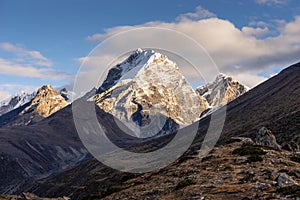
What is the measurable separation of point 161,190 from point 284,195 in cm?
1377

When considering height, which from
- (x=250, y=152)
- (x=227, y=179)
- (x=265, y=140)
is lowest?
(x=227, y=179)

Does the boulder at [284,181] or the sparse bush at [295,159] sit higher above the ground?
the sparse bush at [295,159]

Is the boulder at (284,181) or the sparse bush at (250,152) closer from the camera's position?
the boulder at (284,181)

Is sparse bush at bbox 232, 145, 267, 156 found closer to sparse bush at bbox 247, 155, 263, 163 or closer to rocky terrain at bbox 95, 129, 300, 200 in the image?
rocky terrain at bbox 95, 129, 300, 200

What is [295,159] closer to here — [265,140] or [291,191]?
[291,191]

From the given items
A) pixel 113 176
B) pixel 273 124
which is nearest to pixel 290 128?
pixel 273 124

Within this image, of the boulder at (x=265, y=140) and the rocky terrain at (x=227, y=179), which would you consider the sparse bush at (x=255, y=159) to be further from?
the boulder at (x=265, y=140)

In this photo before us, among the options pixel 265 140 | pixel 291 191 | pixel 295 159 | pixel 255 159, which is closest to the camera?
pixel 291 191

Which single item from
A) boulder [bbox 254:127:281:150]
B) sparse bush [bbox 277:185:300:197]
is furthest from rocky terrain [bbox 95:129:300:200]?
boulder [bbox 254:127:281:150]

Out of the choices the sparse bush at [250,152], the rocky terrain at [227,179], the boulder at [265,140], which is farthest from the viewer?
the boulder at [265,140]

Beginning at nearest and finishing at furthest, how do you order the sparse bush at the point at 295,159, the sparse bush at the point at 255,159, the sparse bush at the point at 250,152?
the sparse bush at the point at 255,159 → the sparse bush at the point at 295,159 → the sparse bush at the point at 250,152

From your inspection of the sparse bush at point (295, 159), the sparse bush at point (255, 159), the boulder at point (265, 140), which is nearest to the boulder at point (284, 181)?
the sparse bush at point (255, 159)

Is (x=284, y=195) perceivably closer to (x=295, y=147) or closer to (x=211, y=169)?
(x=211, y=169)

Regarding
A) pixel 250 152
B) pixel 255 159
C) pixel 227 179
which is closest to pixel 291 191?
pixel 227 179
